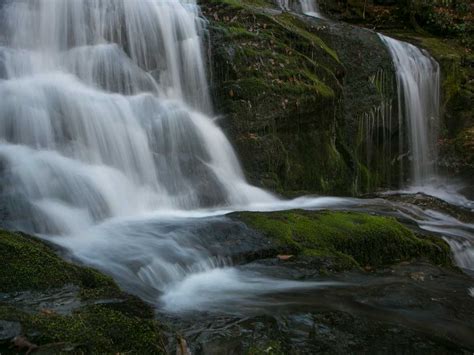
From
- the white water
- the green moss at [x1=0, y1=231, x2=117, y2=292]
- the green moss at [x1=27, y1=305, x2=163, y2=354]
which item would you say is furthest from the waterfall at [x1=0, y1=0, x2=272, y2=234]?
the green moss at [x1=27, y1=305, x2=163, y2=354]

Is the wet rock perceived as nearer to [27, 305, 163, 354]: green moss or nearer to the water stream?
[27, 305, 163, 354]: green moss

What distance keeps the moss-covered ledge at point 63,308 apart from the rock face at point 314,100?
5.01 m

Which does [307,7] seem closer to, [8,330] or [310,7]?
[310,7]

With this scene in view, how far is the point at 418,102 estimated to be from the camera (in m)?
11.8

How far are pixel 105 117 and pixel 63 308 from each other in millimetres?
4601

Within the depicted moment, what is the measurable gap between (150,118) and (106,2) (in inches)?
101

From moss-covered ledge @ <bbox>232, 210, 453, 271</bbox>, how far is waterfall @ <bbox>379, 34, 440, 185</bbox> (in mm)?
5788

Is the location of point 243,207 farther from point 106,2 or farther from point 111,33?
point 106,2

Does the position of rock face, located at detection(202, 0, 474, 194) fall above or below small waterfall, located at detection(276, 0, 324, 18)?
below

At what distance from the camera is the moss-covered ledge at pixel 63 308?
2734 mm

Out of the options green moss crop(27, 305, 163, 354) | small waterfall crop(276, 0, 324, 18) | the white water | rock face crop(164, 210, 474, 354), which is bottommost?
rock face crop(164, 210, 474, 354)

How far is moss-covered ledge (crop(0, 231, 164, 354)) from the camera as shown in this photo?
8.97ft

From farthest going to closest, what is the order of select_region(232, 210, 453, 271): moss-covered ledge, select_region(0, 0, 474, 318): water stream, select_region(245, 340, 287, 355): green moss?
select_region(232, 210, 453, 271): moss-covered ledge, select_region(0, 0, 474, 318): water stream, select_region(245, 340, 287, 355): green moss

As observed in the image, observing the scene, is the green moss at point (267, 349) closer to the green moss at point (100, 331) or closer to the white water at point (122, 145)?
the green moss at point (100, 331)
